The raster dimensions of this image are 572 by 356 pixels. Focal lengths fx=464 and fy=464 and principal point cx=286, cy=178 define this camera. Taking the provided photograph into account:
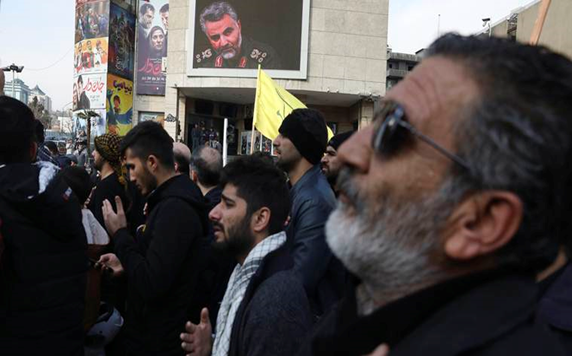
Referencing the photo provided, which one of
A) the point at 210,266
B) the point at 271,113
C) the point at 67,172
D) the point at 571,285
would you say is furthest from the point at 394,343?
the point at 271,113

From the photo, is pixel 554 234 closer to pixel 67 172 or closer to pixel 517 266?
pixel 517 266

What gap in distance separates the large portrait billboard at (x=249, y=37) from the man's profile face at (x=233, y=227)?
67.8 ft

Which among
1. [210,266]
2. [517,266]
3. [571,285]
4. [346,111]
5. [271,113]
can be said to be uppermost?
[346,111]

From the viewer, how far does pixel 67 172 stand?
3580 millimetres

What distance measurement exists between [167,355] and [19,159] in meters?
1.32

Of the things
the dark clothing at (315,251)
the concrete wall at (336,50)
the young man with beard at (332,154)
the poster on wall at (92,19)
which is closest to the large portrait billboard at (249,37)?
the concrete wall at (336,50)

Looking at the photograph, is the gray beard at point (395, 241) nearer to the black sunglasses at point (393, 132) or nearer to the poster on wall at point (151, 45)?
the black sunglasses at point (393, 132)

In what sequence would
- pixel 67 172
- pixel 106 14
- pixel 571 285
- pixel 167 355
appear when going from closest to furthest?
pixel 571 285 → pixel 167 355 → pixel 67 172 → pixel 106 14

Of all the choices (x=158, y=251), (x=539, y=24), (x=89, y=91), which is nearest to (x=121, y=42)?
(x=89, y=91)

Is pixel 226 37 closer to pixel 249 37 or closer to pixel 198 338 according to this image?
pixel 249 37

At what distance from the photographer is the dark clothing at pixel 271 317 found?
5.24 ft

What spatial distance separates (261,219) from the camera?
2.19 m

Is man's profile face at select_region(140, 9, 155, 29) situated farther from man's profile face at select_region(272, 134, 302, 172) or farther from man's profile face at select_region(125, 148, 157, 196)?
man's profile face at select_region(125, 148, 157, 196)

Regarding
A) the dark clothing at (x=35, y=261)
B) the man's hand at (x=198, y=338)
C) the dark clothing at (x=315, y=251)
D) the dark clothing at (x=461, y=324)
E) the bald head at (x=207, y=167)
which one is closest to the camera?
the dark clothing at (x=461, y=324)
